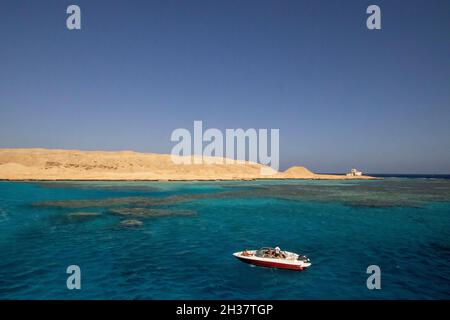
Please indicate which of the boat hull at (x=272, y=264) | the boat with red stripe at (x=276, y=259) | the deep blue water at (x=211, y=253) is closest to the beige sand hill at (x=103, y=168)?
the deep blue water at (x=211, y=253)

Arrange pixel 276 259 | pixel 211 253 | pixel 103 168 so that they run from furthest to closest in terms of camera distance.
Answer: pixel 103 168 < pixel 211 253 < pixel 276 259

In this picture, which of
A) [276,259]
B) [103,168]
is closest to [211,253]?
[276,259]

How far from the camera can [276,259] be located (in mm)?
23453

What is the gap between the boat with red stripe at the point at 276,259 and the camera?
23.0 meters

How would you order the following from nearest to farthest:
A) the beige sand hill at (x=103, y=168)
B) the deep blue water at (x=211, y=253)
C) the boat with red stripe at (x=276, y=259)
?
the deep blue water at (x=211, y=253) < the boat with red stripe at (x=276, y=259) < the beige sand hill at (x=103, y=168)

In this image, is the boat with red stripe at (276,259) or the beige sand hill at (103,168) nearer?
the boat with red stripe at (276,259)

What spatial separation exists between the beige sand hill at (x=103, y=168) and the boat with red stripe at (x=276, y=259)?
112m

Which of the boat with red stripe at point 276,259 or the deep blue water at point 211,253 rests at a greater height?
the boat with red stripe at point 276,259

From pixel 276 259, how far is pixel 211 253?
658cm

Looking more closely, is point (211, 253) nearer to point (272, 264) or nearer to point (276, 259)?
point (272, 264)

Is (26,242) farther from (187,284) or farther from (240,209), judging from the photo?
(240,209)

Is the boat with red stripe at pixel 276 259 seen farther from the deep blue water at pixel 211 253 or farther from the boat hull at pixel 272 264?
the deep blue water at pixel 211 253

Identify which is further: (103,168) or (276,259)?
(103,168)
